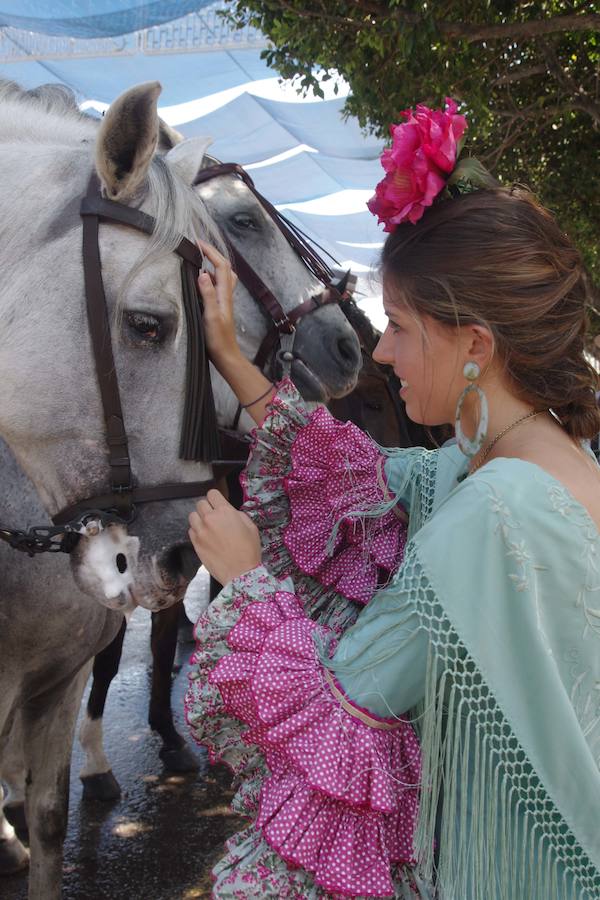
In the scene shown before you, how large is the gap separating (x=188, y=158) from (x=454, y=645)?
1.46m

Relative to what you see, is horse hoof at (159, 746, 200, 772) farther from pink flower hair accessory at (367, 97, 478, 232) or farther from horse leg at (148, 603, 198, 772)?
pink flower hair accessory at (367, 97, 478, 232)

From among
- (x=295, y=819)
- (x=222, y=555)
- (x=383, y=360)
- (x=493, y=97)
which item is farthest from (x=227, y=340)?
(x=493, y=97)

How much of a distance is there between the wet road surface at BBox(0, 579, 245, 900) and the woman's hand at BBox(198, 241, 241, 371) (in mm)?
2425

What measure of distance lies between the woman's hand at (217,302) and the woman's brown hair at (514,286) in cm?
55

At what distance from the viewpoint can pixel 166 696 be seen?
426 cm

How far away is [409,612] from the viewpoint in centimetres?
124

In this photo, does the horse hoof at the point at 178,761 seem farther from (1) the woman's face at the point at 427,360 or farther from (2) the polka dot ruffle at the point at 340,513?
(1) the woman's face at the point at 427,360

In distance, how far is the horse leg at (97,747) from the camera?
12.8ft

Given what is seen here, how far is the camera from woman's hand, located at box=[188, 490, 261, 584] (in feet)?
4.89

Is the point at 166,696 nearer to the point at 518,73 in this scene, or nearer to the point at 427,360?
the point at 427,360

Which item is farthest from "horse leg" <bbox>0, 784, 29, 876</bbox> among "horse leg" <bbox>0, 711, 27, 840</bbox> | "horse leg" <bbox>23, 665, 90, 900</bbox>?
"horse leg" <bbox>23, 665, 90, 900</bbox>

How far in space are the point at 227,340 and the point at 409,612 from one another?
→ 0.93 m

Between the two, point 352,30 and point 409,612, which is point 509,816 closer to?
point 409,612

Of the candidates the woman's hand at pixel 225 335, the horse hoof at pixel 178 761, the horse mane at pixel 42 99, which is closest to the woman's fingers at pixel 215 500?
the woman's hand at pixel 225 335
